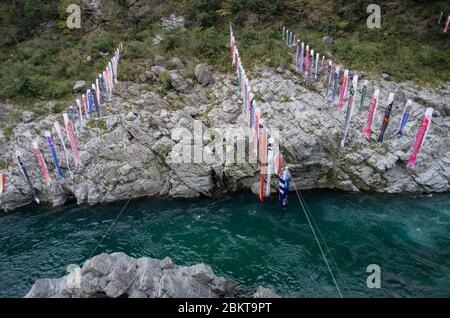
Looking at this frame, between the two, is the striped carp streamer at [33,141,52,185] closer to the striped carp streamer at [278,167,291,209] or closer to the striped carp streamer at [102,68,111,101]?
the striped carp streamer at [102,68,111,101]

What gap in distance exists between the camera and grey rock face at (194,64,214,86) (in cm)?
2355

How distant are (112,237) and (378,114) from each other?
60.5ft

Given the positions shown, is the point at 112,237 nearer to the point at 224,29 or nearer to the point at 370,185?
the point at 370,185

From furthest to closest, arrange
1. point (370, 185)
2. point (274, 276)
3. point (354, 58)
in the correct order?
point (354, 58) → point (370, 185) → point (274, 276)

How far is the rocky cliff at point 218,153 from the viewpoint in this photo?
18812 millimetres

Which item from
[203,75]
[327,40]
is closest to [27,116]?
[203,75]

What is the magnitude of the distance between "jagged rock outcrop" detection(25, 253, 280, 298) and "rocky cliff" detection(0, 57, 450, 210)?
7.91 meters

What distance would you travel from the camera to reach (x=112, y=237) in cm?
1642

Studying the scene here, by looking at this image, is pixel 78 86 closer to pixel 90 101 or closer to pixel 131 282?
pixel 90 101

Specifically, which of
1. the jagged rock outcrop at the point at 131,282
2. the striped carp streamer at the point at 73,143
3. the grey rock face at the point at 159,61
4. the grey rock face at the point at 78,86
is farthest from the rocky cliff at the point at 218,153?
the jagged rock outcrop at the point at 131,282

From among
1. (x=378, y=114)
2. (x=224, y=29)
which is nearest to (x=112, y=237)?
(x=378, y=114)

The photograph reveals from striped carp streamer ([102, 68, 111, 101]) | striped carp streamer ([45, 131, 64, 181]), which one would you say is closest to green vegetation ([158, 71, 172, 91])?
striped carp streamer ([102, 68, 111, 101])

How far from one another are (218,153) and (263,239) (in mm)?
6147
